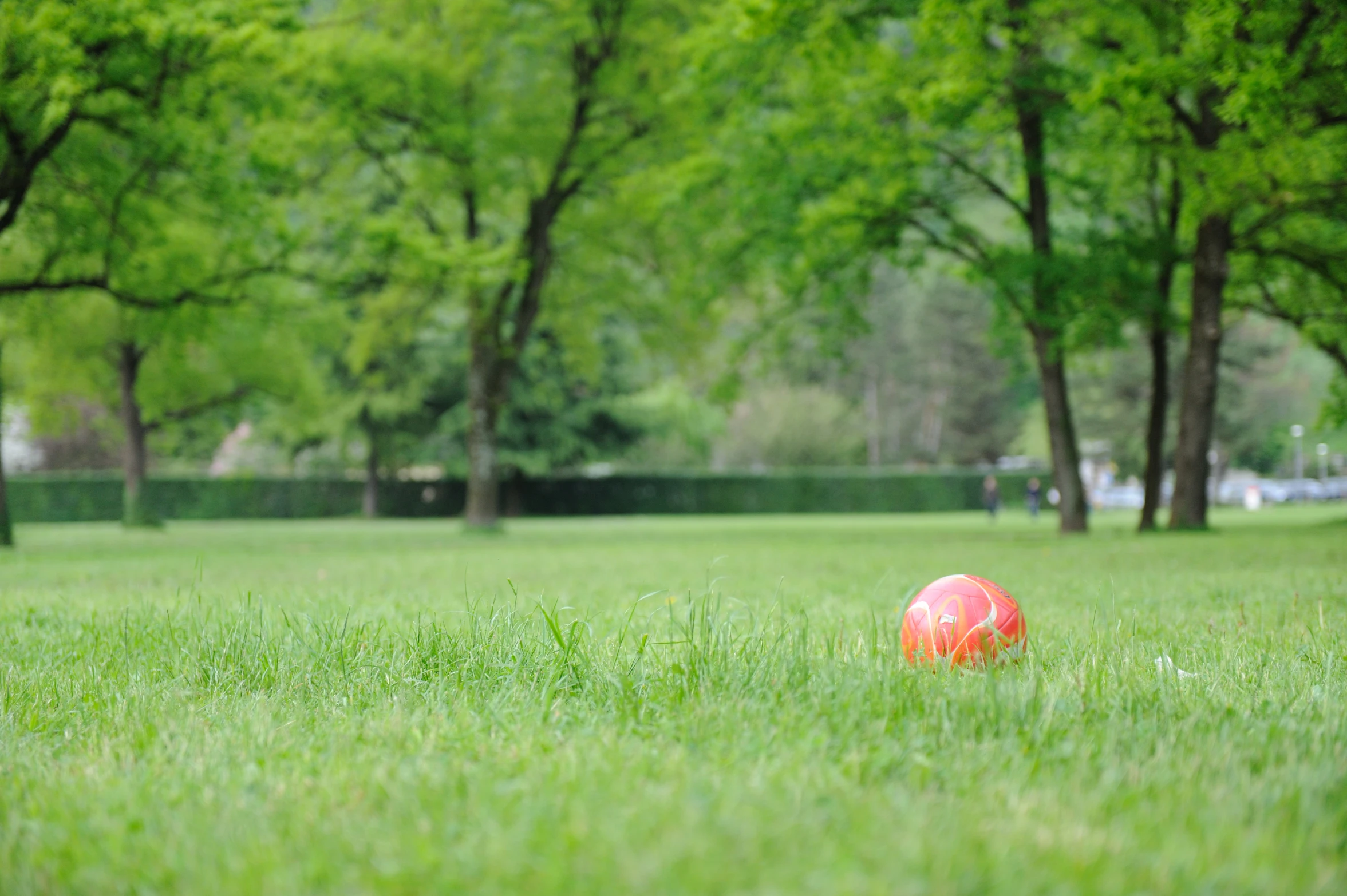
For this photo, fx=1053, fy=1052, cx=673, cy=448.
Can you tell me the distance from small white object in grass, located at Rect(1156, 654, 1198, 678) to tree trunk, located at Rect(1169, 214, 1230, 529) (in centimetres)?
1716

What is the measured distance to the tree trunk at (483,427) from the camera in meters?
26.1

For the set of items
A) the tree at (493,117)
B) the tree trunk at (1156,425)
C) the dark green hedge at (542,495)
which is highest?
the tree at (493,117)

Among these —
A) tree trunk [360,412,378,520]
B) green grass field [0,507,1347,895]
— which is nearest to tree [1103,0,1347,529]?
green grass field [0,507,1347,895]

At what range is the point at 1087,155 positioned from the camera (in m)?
21.2

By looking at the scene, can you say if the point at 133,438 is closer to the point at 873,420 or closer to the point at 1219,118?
the point at 1219,118

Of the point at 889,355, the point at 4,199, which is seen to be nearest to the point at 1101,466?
the point at 889,355

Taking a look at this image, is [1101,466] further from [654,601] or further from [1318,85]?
[654,601]

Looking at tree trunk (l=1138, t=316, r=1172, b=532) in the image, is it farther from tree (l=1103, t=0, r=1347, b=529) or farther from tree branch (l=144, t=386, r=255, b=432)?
tree branch (l=144, t=386, r=255, b=432)

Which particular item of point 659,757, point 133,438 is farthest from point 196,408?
point 659,757

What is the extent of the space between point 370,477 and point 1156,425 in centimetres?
3189

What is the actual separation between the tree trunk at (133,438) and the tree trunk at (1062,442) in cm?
2438

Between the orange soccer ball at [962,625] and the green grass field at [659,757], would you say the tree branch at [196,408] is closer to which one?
the green grass field at [659,757]

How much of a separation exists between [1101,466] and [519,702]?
3447 inches

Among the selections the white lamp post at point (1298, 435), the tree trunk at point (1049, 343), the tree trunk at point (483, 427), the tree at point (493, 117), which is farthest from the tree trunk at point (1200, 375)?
the white lamp post at point (1298, 435)
